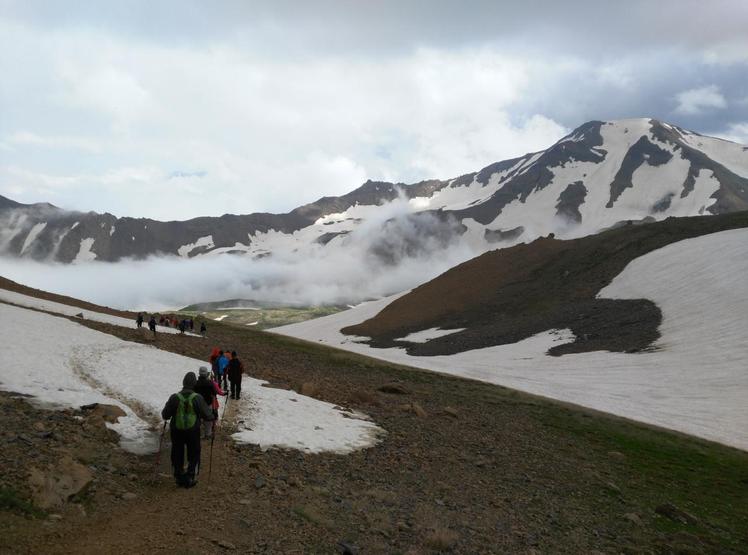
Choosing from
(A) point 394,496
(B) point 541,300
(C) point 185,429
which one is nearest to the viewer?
(C) point 185,429

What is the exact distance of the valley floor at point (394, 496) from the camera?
9.84m

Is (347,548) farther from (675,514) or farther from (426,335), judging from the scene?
(426,335)

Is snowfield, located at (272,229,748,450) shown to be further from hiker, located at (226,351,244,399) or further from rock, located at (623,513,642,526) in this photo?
hiker, located at (226,351,244,399)

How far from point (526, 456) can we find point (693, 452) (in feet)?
45.4

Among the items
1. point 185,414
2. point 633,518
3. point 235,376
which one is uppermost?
point 185,414

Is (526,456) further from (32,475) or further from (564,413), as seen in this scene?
(32,475)

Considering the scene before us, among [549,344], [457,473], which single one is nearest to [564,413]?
[457,473]

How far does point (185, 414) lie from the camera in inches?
478

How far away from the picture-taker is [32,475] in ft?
33.2

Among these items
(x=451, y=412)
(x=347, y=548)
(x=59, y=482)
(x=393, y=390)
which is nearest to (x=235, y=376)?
(x=59, y=482)

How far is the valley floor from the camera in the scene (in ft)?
32.3

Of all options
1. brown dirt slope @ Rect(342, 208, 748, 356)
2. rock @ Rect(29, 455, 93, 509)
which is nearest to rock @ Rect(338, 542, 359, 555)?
rock @ Rect(29, 455, 93, 509)

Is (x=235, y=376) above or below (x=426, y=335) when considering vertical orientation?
above

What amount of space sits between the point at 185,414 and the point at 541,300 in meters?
92.9
